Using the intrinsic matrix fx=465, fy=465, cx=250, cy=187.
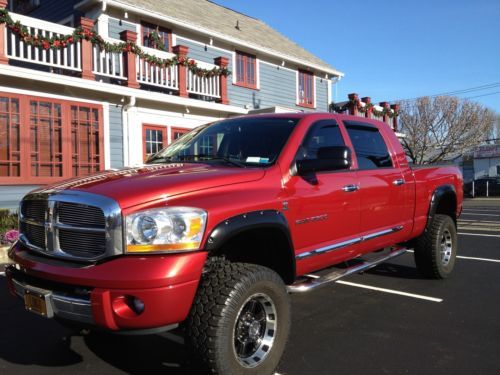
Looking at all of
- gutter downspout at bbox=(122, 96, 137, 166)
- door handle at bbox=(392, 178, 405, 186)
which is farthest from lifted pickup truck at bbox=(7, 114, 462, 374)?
gutter downspout at bbox=(122, 96, 137, 166)

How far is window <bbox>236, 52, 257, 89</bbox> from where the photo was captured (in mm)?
15969

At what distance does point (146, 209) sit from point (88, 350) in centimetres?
185

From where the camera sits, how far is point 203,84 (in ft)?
44.3

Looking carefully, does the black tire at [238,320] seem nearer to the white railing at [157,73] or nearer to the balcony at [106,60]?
the balcony at [106,60]

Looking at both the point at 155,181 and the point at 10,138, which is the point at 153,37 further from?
the point at 155,181

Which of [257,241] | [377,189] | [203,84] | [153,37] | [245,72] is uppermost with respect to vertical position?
[153,37]

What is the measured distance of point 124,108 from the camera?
1180cm

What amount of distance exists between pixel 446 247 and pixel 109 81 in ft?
30.3

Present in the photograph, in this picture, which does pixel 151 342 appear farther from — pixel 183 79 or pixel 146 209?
pixel 183 79

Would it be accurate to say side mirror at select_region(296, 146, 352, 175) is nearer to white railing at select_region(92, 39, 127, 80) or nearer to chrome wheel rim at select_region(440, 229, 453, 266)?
chrome wheel rim at select_region(440, 229, 453, 266)

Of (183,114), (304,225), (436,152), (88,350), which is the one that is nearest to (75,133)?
(183,114)

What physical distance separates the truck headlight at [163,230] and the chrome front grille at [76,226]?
9cm

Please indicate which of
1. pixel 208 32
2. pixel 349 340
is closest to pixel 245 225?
pixel 349 340

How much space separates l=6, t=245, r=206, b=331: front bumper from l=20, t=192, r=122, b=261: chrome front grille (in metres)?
0.10
